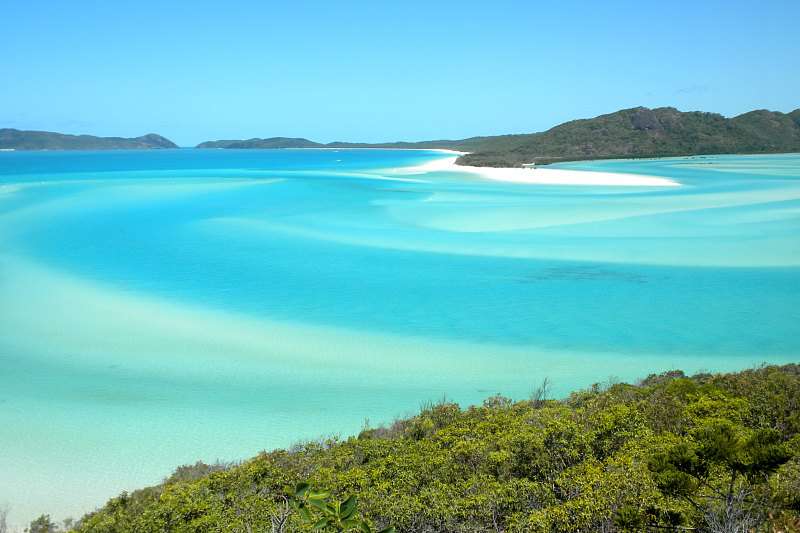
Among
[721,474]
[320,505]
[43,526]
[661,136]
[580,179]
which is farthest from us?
[661,136]

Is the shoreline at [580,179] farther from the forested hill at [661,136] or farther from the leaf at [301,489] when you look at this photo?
the leaf at [301,489]

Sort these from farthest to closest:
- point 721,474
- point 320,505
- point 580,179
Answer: point 580,179 → point 721,474 → point 320,505

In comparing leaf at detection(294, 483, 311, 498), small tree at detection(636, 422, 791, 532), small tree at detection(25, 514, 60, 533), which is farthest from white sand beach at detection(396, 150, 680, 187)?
leaf at detection(294, 483, 311, 498)

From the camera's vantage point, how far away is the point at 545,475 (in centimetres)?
543

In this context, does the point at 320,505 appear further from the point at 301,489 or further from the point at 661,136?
the point at 661,136

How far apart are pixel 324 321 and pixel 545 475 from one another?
8.41 meters

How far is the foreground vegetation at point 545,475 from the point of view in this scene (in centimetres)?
434

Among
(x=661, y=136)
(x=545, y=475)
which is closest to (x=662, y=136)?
(x=661, y=136)

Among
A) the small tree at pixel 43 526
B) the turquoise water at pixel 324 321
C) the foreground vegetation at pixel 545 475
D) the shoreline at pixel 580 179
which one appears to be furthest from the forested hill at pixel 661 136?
the small tree at pixel 43 526

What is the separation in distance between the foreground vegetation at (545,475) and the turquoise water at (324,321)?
6.60 ft

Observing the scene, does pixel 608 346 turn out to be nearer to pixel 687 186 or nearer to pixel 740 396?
pixel 740 396

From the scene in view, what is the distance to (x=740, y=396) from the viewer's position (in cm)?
696

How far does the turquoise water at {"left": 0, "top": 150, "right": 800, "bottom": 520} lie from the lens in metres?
8.48

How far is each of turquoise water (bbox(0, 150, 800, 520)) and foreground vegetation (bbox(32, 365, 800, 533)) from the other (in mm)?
2012
